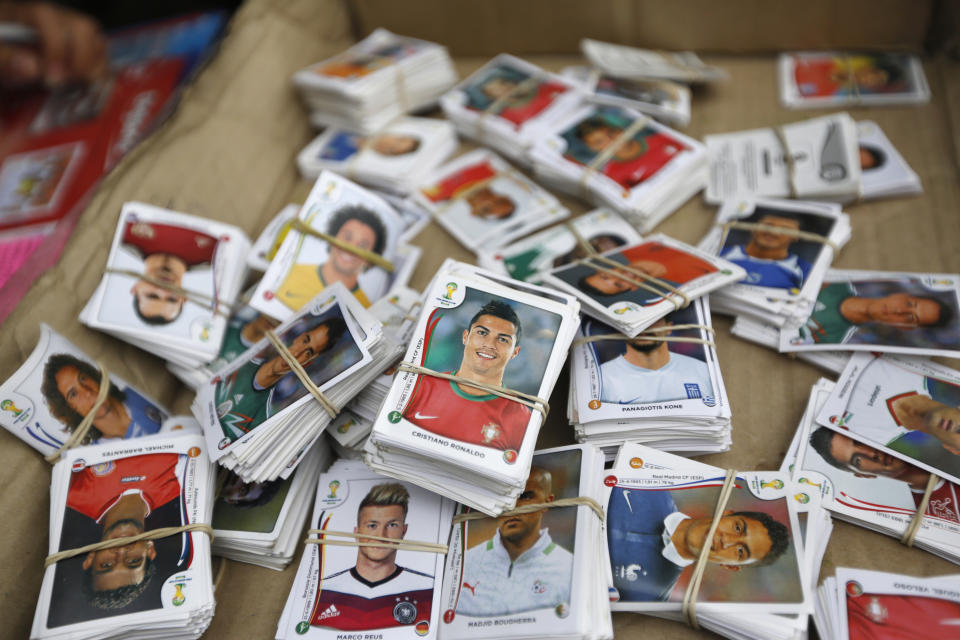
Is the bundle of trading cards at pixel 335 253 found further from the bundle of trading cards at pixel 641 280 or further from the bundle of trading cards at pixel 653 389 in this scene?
the bundle of trading cards at pixel 653 389

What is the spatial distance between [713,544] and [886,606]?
25 centimetres

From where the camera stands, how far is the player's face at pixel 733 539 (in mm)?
1093

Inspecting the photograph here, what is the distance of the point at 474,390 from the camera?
1.18 meters

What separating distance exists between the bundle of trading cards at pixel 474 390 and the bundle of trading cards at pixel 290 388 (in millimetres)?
99

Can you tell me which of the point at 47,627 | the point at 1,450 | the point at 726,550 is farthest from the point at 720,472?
the point at 1,450

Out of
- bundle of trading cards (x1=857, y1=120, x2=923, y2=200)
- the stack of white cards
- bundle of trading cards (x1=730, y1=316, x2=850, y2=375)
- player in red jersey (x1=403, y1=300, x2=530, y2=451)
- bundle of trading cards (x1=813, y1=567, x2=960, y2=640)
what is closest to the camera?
bundle of trading cards (x1=813, y1=567, x2=960, y2=640)

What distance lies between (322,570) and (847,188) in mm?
1420

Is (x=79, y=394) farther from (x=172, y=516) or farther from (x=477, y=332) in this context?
(x=477, y=332)

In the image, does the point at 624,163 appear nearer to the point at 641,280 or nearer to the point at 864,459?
the point at 641,280

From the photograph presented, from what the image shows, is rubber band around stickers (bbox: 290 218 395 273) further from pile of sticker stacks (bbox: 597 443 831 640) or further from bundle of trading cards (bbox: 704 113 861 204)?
bundle of trading cards (bbox: 704 113 861 204)

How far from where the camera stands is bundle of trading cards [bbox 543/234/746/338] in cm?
133

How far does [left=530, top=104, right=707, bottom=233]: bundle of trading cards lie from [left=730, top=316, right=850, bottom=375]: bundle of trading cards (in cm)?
36

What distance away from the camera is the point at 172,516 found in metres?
1.22

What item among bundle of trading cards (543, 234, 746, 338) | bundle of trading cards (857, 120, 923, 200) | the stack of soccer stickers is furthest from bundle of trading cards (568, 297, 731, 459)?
the stack of soccer stickers
